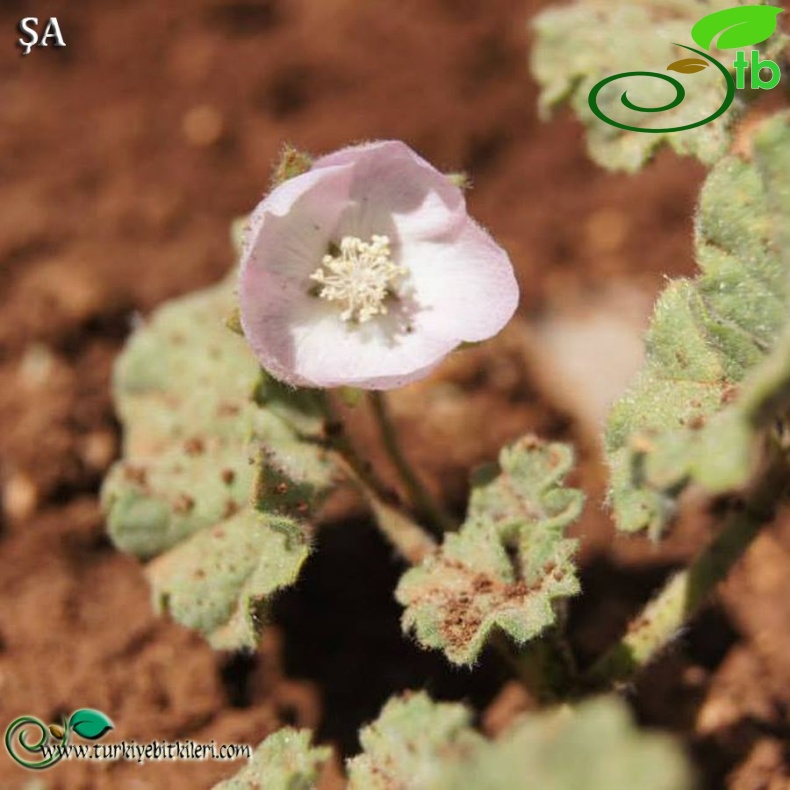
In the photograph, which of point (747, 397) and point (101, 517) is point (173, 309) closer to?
point (101, 517)

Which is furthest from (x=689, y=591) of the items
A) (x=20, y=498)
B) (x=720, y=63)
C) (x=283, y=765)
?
(x=20, y=498)

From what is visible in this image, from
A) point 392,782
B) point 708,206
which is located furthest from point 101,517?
point 708,206

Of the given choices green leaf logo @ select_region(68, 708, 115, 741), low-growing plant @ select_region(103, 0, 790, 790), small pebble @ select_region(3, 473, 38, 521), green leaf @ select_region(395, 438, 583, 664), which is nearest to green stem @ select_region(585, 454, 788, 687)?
low-growing plant @ select_region(103, 0, 790, 790)

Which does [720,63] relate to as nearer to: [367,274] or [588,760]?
[367,274]

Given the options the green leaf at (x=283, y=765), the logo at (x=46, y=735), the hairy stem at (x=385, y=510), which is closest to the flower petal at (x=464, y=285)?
the hairy stem at (x=385, y=510)

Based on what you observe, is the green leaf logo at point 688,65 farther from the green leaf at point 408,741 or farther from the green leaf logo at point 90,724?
the green leaf logo at point 90,724
